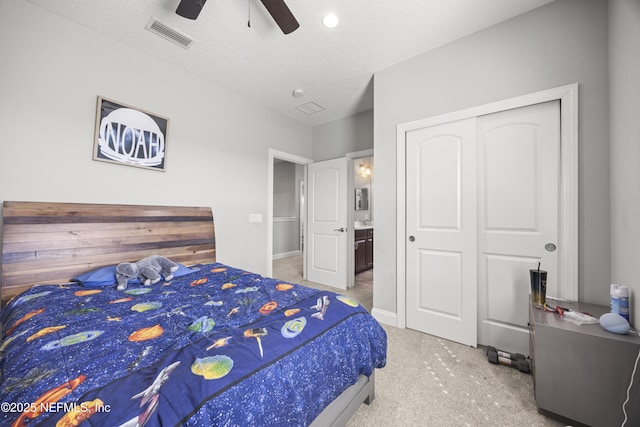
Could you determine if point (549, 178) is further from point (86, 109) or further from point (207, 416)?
point (86, 109)

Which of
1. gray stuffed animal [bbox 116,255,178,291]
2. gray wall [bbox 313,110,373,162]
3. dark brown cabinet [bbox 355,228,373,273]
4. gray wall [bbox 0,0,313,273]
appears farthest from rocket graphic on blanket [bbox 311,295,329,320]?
dark brown cabinet [bbox 355,228,373,273]

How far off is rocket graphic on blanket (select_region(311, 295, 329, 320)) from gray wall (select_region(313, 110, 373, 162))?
2839 mm

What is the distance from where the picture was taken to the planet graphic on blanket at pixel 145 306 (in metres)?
1.31

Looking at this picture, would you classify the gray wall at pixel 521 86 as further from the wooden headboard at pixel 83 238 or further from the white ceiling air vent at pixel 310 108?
the wooden headboard at pixel 83 238

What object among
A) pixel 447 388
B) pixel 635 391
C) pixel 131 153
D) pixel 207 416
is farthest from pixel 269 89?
pixel 635 391

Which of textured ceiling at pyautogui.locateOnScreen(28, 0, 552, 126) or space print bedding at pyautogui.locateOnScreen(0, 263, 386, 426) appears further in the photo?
textured ceiling at pyautogui.locateOnScreen(28, 0, 552, 126)

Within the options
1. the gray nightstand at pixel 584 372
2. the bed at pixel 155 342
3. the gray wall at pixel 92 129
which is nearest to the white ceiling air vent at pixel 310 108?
the gray wall at pixel 92 129

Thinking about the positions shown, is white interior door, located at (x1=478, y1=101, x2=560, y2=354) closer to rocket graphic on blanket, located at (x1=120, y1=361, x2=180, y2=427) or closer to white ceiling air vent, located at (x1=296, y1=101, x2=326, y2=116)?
white ceiling air vent, located at (x1=296, y1=101, x2=326, y2=116)

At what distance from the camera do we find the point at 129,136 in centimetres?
227

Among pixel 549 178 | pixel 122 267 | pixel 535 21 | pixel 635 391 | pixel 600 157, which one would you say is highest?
pixel 535 21

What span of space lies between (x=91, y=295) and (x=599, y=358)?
9.64 feet

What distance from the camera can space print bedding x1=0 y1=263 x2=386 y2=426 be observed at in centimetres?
66

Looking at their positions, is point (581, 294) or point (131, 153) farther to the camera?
point (131, 153)

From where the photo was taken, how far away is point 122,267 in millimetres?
1864
